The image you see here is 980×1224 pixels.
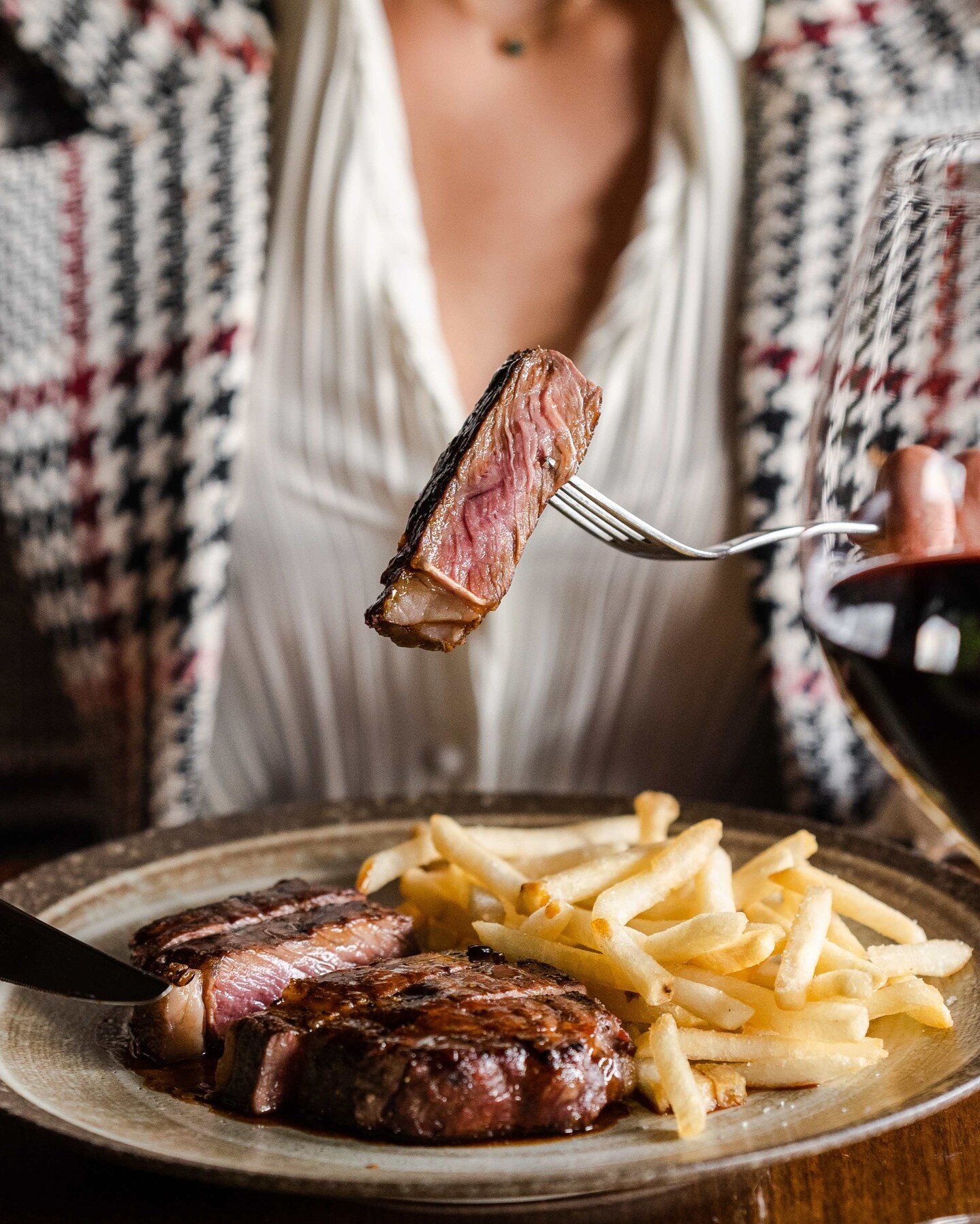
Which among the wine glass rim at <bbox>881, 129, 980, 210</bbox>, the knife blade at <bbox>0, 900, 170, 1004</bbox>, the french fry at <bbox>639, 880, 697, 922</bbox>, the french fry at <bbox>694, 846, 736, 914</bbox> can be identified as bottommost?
the french fry at <bbox>639, 880, 697, 922</bbox>

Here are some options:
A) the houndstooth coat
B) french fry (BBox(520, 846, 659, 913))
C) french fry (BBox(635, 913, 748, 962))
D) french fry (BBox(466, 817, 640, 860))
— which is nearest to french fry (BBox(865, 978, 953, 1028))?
french fry (BBox(635, 913, 748, 962))

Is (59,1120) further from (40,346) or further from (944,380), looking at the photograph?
(40,346)

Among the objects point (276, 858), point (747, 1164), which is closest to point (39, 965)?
point (276, 858)

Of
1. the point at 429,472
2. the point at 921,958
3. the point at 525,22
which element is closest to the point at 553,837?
the point at 921,958

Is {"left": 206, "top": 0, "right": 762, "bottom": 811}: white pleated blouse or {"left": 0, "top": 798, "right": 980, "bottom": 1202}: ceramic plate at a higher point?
{"left": 206, "top": 0, "right": 762, "bottom": 811}: white pleated blouse

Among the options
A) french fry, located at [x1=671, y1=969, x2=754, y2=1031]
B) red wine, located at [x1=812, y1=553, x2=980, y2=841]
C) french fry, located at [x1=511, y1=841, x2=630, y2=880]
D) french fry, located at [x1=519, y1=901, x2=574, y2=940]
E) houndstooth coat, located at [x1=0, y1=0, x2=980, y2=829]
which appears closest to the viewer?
red wine, located at [x1=812, y1=553, x2=980, y2=841]

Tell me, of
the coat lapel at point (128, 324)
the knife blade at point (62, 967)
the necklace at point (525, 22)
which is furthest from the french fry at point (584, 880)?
the necklace at point (525, 22)

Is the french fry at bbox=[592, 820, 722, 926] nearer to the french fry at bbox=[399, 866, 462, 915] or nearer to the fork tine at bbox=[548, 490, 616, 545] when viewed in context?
the french fry at bbox=[399, 866, 462, 915]
